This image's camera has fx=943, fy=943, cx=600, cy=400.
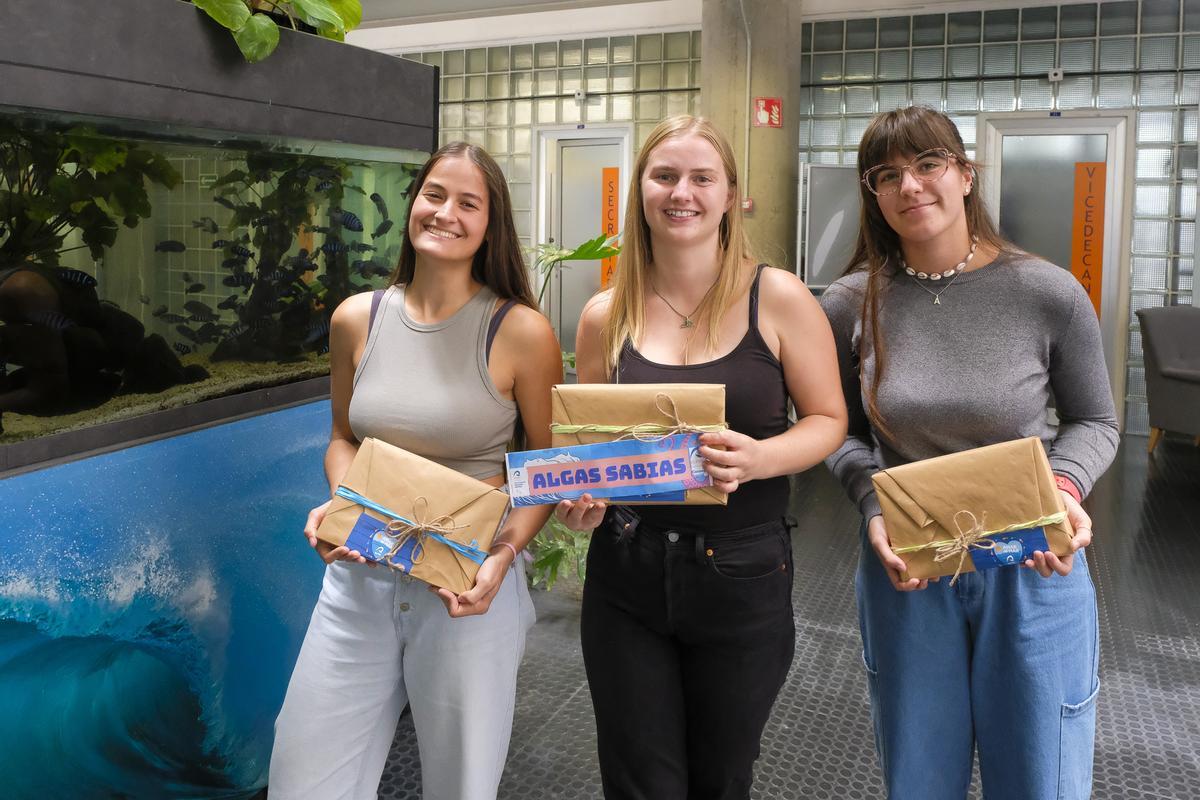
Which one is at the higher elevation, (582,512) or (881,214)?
(881,214)

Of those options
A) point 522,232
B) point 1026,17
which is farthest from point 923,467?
point 522,232

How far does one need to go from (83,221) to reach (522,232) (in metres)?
6.85

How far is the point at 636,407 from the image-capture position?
1.28 meters

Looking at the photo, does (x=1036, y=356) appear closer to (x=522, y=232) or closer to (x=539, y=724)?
(x=539, y=724)

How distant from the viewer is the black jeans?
4.50 ft

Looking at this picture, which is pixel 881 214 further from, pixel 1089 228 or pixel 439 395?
pixel 1089 228

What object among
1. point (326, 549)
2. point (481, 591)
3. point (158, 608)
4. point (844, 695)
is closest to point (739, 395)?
point (481, 591)

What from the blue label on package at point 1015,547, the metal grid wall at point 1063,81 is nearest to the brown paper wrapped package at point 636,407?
the blue label on package at point 1015,547

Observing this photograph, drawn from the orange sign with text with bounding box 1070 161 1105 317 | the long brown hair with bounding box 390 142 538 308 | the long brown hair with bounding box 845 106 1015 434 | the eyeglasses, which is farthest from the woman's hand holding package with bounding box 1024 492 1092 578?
the orange sign with text with bounding box 1070 161 1105 317

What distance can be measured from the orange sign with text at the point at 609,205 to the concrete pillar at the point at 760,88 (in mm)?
1914

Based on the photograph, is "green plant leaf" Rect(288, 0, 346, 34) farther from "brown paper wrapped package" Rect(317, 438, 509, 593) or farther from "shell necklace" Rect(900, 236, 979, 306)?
"shell necklace" Rect(900, 236, 979, 306)

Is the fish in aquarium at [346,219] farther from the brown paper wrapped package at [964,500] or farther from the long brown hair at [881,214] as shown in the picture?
the brown paper wrapped package at [964,500]

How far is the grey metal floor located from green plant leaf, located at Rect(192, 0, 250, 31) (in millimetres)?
1653

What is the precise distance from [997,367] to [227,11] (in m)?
1.43
